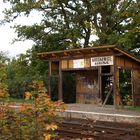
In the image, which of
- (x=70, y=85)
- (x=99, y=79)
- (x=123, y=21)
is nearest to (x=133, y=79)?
(x=99, y=79)

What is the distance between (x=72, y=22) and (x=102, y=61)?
→ 11305 mm

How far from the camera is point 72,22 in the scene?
35.6 m

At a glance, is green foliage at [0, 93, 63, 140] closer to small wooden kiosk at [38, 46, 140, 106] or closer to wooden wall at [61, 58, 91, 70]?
small wooden kiosk at [38, 46, 140, 106]

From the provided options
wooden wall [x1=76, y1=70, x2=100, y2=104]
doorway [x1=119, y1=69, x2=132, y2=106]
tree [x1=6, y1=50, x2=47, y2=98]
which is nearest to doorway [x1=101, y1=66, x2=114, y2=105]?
wooden wall [x1=76, y1=70, x2=100, y2=104]

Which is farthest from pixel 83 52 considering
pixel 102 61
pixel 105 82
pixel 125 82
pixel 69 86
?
pixel 125 82

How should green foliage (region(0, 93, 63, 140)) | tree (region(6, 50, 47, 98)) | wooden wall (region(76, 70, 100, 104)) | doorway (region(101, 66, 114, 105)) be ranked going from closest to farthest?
green foliage (region(0, 93, 63, 140)), doorway (region(101, 66, 114, 105)), wooden wall (region(76, 70, 100, 104)), tree (region(6, 50, 47, 98))

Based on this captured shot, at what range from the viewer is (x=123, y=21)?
34.9 m

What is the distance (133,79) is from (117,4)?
10.6 meters

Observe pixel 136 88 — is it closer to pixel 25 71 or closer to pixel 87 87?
pixel 87 87

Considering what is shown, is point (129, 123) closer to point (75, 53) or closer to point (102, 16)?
point (75, 53)

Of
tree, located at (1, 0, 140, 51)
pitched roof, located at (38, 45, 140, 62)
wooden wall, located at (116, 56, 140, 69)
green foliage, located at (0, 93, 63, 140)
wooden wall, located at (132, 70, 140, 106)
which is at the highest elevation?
tree, located at (1, 0, 140, 51)

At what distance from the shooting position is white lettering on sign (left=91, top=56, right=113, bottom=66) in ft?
80.7

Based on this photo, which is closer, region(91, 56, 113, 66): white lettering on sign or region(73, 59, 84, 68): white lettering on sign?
region(91, 56, 113, 66): white lettering on sign

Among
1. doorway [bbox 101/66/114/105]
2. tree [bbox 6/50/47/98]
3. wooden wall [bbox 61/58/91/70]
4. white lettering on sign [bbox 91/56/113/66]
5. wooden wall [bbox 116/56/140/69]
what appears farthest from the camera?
tree [bbox 6/50/47/98]
